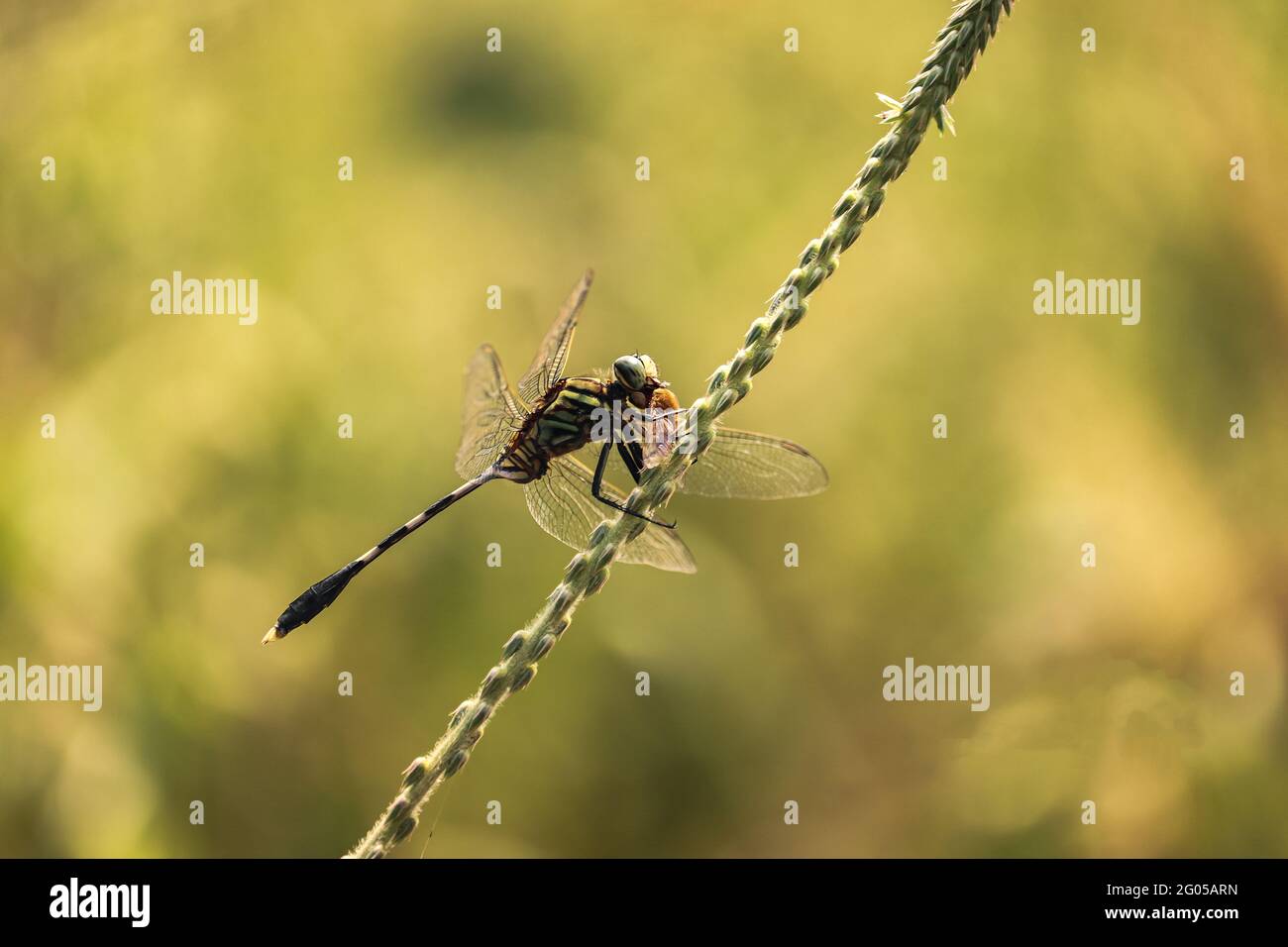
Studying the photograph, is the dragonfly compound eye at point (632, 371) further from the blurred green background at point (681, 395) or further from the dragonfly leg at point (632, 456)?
the blurred green background at point (681, 395)

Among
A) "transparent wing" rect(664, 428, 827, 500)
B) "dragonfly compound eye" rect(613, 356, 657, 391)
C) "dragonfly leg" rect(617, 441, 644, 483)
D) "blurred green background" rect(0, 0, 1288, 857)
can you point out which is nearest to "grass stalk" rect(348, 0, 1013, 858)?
"dragonfly compound eye" rect(613, 356, 657, 391)

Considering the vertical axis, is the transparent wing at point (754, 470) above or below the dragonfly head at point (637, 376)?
below

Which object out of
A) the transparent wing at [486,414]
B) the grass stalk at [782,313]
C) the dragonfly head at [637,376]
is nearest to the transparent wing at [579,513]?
the transparent wing at [486,414]

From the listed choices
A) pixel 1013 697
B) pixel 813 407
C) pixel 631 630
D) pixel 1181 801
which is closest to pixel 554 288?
pixel 813 407

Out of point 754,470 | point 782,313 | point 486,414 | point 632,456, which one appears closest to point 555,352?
point 486,414

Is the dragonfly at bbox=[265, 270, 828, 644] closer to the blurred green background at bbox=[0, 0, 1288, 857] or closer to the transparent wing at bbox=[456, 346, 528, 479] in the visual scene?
the transparent wing at bbox=[456, 346, 528, 479]

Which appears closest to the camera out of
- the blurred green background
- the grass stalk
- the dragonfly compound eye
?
the grass stalk

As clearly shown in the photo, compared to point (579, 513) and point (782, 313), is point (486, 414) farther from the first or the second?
point (782, 313)
